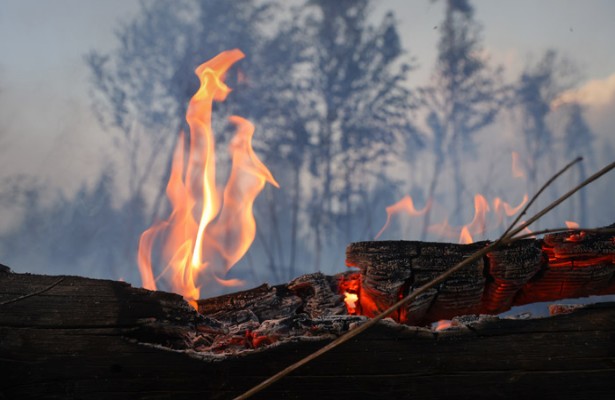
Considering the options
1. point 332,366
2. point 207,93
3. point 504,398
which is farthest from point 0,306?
point 207,93

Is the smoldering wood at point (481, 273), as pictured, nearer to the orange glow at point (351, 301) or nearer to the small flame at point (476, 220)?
the orange glow at point (351, 301)

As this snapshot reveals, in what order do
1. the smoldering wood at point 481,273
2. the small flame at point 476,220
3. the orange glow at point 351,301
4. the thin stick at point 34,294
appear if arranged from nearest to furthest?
the thin stick at point 34,294 < the smoldering wood at point 481,273 < the orange glow at point 351,301 < the small flame at point 476,220

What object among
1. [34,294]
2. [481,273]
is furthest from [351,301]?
[34,294]

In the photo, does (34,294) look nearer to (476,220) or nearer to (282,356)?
(282,356)

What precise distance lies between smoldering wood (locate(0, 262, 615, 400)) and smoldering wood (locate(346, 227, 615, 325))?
62 cm

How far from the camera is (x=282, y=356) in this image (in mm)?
1722

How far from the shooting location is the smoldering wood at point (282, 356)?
66.7 inches

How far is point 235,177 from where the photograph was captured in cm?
493

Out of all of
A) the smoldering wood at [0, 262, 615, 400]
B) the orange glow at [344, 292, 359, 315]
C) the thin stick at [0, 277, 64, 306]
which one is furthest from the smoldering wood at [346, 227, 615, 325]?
the thin stick at [0, 277, 64, 306]

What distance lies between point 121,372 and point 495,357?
1.56 metres

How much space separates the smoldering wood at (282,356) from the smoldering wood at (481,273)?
0.62 m

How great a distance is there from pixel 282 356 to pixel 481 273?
4.68 ft

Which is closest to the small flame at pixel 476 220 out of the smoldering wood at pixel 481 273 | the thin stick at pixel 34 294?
A: the smoldering wood at pixel 481 273

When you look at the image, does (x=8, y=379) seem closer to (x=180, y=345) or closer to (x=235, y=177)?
(x=180, y=345)
